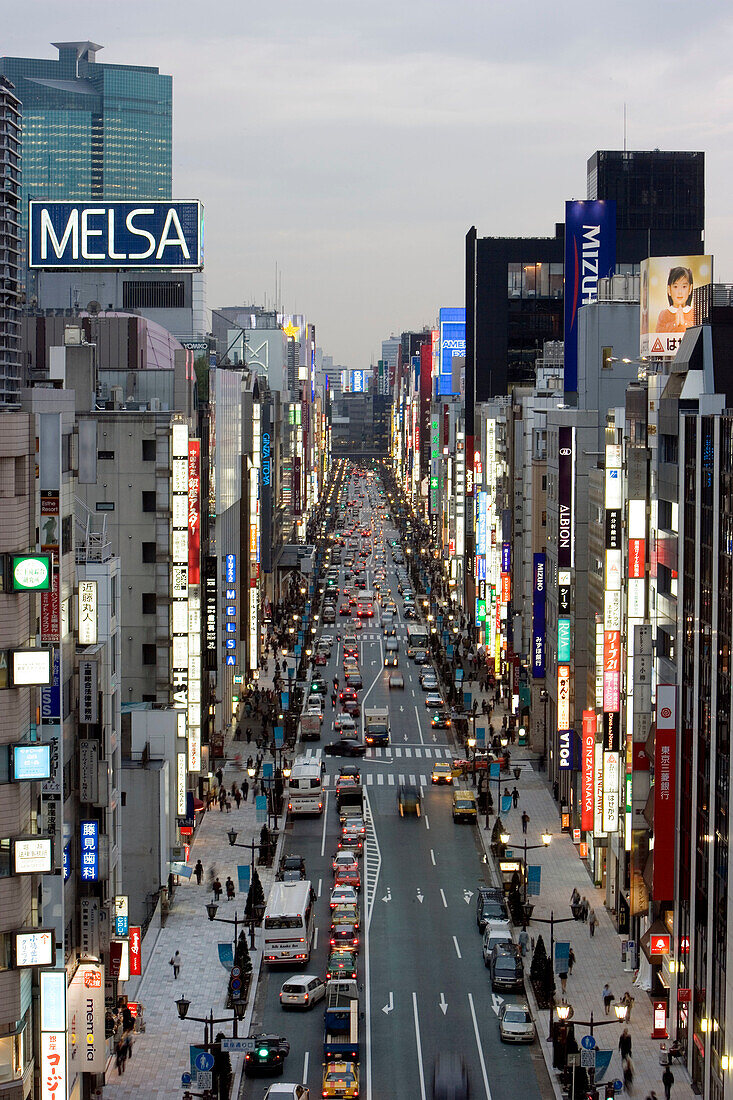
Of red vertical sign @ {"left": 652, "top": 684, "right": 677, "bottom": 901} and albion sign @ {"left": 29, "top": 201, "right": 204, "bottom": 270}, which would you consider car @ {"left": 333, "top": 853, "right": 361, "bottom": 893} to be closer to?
red vertical sign @ {"left": 652, "top": 684, "right": 677, "bottom": 901}

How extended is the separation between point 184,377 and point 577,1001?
3813cm

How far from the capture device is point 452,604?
169 m

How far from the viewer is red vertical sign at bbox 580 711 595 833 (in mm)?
67625

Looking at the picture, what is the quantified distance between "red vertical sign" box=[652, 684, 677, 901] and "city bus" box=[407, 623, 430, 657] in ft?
291

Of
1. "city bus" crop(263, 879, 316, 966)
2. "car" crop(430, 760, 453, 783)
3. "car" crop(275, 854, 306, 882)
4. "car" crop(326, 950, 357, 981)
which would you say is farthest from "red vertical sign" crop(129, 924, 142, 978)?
"car" crop(430, 760, 453, 783)

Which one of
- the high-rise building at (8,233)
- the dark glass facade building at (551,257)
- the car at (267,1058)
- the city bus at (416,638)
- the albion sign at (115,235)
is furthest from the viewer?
the dark glass facade building at (551,257)

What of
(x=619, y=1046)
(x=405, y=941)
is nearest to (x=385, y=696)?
(x=405, y=941)

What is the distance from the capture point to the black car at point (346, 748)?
99.9 m

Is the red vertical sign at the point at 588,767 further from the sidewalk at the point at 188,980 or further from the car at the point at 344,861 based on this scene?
the sidewalk at the point at 188,980

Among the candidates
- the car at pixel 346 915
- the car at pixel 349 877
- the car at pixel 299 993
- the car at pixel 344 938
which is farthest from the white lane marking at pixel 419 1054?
the car at pixel 349 877

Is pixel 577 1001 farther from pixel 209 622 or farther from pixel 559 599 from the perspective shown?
pixel 209 622

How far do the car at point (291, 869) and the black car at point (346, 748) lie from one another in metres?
25.9

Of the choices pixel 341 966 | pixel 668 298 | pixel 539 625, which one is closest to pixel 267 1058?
pixel 341 966

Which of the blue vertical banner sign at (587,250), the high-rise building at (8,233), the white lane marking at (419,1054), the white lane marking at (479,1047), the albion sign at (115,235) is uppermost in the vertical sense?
the albion sign at (115,235)
